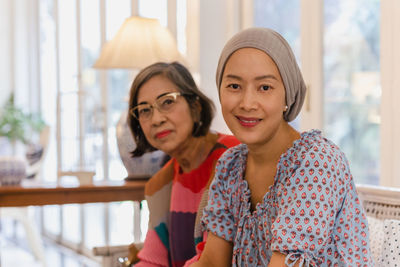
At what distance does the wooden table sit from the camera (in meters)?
3.03

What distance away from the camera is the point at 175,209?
2.07 meters

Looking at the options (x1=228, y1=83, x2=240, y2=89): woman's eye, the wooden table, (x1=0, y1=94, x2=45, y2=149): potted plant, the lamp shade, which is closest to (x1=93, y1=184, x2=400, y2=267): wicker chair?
(x1=228, y1=83, x2=240, y2=89): woman's eye

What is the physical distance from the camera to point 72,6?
5.99 m

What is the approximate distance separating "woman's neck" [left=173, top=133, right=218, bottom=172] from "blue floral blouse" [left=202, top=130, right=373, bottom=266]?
54 cm

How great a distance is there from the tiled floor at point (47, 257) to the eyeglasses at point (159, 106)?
10.8 ft

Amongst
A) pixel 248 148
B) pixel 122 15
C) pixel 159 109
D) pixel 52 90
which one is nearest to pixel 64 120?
pixel 52 90

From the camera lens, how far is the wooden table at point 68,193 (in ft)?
9.94

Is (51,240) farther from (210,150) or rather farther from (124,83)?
(210,150)

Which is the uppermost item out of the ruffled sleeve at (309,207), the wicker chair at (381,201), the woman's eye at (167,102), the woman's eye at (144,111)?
the woman's eye at (167,102)

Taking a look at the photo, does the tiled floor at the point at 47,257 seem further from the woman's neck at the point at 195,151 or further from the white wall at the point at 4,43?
the woman's neck at the point at 195,151

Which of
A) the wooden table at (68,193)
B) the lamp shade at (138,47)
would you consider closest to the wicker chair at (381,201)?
the wooden table at (68,193)

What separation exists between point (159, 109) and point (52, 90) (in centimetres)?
480

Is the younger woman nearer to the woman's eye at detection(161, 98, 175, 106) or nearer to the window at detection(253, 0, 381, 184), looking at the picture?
the woman's eye at detection(161, 98, 175, 106)

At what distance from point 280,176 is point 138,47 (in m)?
2.09
